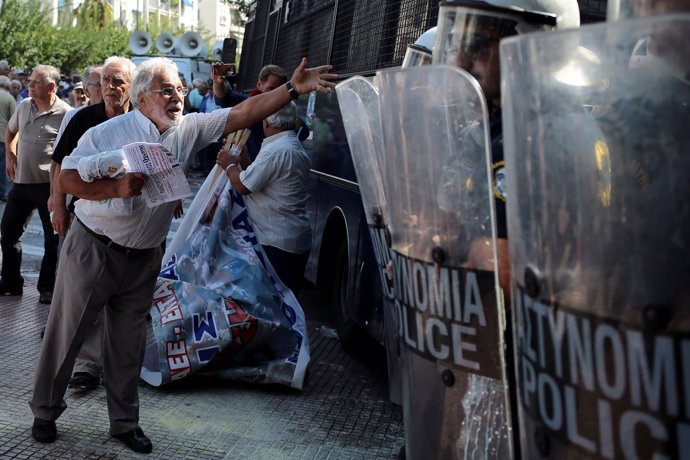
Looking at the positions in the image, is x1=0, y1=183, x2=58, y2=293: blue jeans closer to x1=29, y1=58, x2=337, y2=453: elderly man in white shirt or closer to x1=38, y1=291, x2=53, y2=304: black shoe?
Result: x1=38, y1=291, x2=53, y2=304: black shoe

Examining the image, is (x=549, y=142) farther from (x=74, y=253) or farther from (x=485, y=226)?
(x=74, y=253)

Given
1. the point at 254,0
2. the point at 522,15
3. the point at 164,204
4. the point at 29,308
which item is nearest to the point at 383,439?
the point at 164,204

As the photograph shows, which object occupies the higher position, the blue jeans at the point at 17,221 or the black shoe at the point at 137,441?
the blue jeans at the point at 17,221

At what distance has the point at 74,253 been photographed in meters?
4.45

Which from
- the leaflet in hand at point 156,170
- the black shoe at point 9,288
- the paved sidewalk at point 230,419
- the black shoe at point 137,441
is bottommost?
the black shoe at point 9,288

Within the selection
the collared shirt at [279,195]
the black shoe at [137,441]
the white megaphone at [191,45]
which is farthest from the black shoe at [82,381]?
the white megaphone at [191,45]

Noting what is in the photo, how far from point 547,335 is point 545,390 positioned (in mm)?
108

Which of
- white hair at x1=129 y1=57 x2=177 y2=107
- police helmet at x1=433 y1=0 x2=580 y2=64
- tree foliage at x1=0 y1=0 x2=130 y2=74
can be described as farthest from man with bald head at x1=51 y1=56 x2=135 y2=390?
tree foliage at x1=0 y1=0 x2=130 y2=74

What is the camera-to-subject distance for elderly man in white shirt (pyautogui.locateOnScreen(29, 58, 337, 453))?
4.37m

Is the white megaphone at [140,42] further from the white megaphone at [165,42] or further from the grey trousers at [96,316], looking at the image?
the grey trousers at [96,316]

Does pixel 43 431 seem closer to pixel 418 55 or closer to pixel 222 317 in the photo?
pixel 222 317

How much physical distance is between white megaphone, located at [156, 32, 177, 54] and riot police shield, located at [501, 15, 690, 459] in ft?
83.2

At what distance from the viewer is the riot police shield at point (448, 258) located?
2184mm

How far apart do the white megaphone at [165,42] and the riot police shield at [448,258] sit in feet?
81.1
